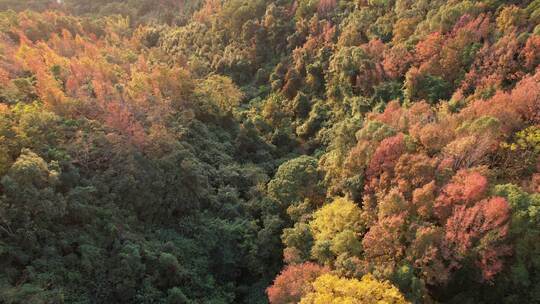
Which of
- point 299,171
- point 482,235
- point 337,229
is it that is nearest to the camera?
point 482,235

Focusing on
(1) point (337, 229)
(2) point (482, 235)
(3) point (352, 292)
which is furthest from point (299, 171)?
(2) point (482, 235)

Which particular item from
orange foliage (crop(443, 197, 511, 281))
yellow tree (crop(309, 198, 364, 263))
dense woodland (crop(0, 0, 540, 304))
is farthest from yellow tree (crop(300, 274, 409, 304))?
orange foliage (crop(443, 197, 511, 281))

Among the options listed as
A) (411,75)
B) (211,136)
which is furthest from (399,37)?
(211,136)

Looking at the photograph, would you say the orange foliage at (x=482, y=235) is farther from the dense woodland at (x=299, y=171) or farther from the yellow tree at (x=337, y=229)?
the yellow tree at (x=337, y=229)

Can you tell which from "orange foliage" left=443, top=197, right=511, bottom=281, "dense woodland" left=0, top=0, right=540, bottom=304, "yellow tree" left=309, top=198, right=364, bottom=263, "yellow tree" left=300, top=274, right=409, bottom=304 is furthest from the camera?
"yellow tree" left=309, top=198, right=364, bottom=263

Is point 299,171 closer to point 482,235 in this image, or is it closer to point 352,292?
point 352,292

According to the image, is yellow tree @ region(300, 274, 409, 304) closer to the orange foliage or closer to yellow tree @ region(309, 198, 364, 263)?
yellow tree @ region(309, 198, 364, 263)
